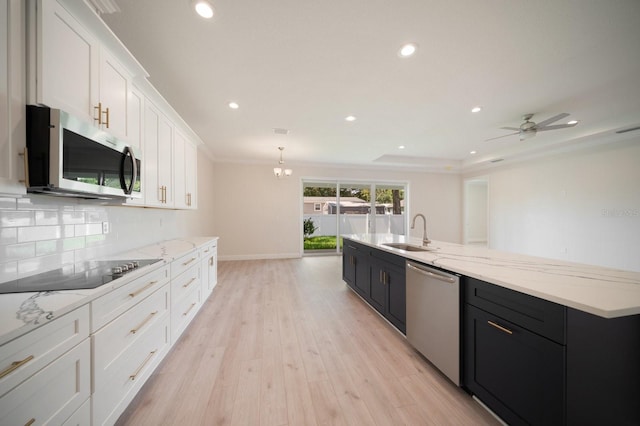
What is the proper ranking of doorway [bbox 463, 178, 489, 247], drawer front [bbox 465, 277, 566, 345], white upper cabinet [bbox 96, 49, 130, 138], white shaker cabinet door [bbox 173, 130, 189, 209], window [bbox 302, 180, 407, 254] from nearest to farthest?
drawer front [bbox 465, 277, 566, 345] < white upper cabinet [bbox 96, 49, 130, 138] < white shaker cabinet door [bbox 173, 130, 189, 209] < window [bbox 302, 180, 407, 254] < doorway [bbox 463, 178, 489, 247]

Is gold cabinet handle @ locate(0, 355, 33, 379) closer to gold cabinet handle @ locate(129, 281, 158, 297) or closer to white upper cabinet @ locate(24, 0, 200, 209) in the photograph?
gold cabinet handle @ locate(129, 281, 158, 297)

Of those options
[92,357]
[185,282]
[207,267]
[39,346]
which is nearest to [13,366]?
[39,346]

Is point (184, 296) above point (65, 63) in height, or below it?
below

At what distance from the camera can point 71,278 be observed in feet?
4.19

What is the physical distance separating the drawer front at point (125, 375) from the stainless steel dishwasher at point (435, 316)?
80.6 inches

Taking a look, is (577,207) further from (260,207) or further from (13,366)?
(13,366)

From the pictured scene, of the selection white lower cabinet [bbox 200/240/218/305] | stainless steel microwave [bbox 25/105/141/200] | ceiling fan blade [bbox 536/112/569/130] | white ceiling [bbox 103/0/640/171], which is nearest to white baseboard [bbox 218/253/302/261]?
white lower cabinet [bbox 200/240/218/305]

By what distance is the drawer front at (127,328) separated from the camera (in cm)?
111

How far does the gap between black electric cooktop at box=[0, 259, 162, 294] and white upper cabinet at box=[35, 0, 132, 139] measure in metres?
0.92

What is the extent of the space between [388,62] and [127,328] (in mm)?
2962

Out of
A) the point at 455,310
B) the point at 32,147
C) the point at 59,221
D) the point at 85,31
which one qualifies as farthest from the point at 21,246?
the point at 455,310

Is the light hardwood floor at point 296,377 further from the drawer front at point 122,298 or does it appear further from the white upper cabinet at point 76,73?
the white upper cabinet at point 76,73

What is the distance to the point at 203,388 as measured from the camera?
158 centimetres

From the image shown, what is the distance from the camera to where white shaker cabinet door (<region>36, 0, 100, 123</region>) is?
3.61 ft
